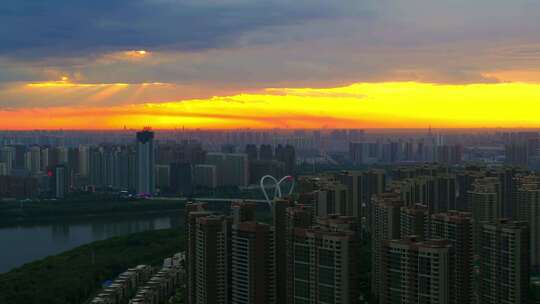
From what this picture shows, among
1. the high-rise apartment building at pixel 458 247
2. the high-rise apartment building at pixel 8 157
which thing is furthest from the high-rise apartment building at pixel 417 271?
the high-rise apartment building at pixel 8 157

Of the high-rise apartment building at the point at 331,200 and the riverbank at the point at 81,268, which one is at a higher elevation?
the high-rise apartment building at the point at 331,200

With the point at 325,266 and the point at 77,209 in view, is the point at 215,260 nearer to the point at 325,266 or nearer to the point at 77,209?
the point at 325,266

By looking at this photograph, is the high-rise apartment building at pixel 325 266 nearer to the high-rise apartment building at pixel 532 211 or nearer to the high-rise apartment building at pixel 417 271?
the high-rise apartment building at pixel 417 271

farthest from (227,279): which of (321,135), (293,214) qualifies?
(321,135)

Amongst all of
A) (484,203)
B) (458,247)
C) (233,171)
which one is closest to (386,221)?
(458,247)

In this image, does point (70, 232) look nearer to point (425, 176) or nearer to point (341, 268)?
point (425, 176)

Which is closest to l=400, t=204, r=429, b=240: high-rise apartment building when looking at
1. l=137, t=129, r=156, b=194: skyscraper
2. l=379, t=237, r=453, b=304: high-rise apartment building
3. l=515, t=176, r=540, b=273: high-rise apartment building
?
l=379, t=237, r=453, b=304: high-rise apartment building
